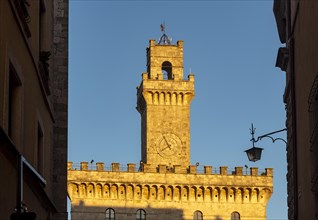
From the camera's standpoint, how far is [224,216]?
208 feet

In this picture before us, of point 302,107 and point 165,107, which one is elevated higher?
point 165,107

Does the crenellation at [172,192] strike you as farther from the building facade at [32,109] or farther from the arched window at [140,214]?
the building facade at [32,109]

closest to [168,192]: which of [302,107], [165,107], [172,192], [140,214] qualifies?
[172,192]

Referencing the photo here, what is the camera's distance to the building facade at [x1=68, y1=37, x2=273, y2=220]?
2477 inches

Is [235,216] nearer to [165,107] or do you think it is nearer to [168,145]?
[168,145]

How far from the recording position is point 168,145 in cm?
6706

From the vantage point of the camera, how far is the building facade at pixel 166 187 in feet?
206

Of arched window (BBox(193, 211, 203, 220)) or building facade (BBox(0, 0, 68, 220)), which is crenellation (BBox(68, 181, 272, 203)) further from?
building facade (BBox(0, 0, 68, 220))

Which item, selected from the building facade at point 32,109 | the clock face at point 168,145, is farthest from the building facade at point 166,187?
the building facade at point 32,109

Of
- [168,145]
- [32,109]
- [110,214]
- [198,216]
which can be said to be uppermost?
[168,145]

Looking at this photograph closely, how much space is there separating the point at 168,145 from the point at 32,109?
5035 centimetres

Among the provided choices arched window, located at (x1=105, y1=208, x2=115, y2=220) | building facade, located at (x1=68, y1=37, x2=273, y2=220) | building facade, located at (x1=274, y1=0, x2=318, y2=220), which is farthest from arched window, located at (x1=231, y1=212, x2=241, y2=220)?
building facade, located at (x1=274, y1=0, x2=318, y2=220)

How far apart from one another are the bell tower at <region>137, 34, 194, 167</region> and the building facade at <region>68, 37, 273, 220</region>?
0.25 ft

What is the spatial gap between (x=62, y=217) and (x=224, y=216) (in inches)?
1613
